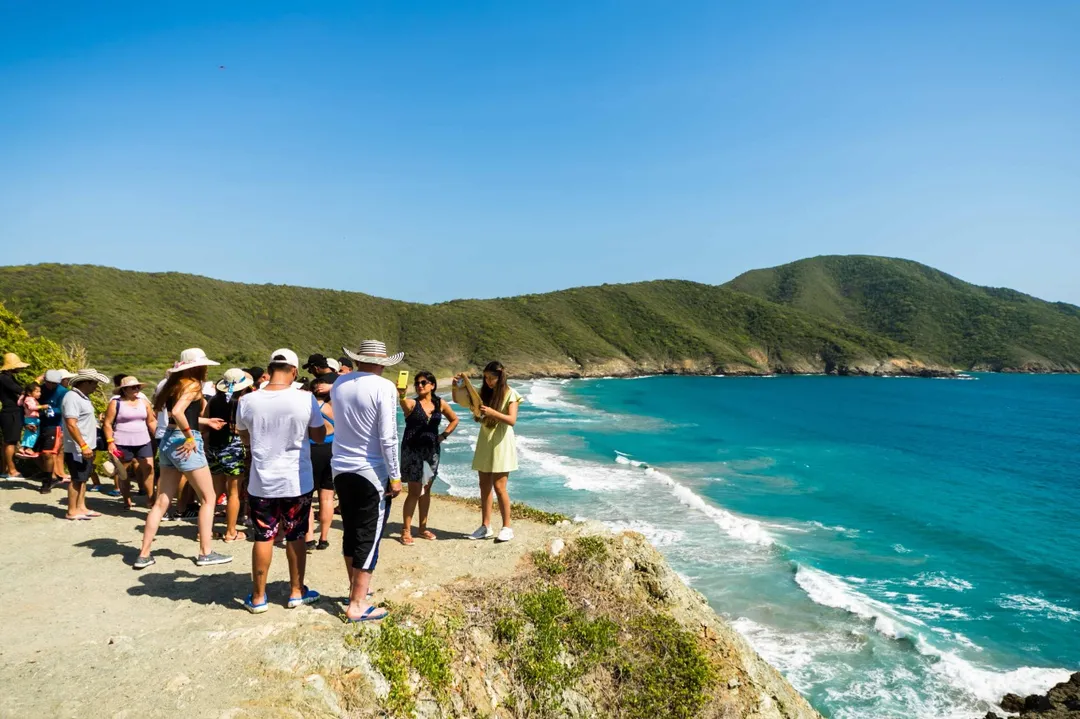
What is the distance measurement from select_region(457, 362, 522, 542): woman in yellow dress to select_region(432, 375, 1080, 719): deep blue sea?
6.59 meters

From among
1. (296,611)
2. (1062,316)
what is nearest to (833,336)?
(1062,316)

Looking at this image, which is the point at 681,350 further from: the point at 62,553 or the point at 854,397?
the point at 62,553

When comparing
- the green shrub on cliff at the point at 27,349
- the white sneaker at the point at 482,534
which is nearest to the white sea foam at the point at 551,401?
the green shrub on cliff at the point at 27,349

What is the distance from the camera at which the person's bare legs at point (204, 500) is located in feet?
19.5

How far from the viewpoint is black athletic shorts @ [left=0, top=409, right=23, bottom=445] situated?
9469mm

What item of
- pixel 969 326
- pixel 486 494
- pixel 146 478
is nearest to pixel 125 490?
pixel 146 478

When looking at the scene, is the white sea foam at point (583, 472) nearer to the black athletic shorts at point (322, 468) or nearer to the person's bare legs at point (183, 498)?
the person's bare legs at point (183, 498)

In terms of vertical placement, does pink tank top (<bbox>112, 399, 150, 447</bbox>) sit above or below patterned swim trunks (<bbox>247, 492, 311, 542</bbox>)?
above

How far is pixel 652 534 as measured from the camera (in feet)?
53.5

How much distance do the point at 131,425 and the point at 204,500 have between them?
2316 millimetres

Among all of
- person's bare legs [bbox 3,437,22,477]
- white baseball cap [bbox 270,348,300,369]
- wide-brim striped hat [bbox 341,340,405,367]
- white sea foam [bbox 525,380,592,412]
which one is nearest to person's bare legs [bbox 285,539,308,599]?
white baseball cap [bbox 270,348,300,369]

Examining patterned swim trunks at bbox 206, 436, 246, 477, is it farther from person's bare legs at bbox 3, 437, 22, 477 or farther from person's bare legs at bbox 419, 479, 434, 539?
person's bare legs at bbox 3, 437, 22, 477

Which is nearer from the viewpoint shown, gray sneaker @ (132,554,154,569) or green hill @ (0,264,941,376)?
gray sneaker @ (132,554,154,569)

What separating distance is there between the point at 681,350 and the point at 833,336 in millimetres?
39773
